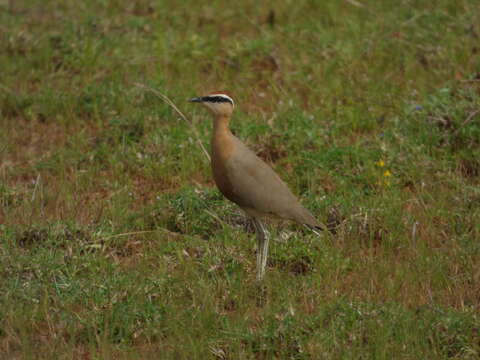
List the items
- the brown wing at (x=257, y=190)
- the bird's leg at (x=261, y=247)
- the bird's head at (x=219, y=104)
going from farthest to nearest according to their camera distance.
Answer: the bird's head at (x=219, y=104)
the brown wing at (x=257, y=190)
the bird's leg at (x=261, y=247)

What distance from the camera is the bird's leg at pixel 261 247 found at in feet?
19.5

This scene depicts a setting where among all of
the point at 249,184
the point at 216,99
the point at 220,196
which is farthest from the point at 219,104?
the point at 220,196

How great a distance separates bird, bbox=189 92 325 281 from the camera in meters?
6.05

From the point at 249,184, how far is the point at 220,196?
980 mm

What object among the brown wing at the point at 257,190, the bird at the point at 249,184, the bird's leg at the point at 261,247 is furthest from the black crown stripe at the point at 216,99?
the bird's leg at the point at 261,247

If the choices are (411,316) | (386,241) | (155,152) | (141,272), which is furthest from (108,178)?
(411,316)

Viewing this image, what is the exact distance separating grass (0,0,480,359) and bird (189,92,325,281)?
23 centimetres

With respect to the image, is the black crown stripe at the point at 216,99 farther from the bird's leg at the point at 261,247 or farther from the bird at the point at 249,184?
the bird's leg at the point at 261,247

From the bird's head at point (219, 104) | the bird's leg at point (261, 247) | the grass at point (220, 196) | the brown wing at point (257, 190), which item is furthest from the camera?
the bird's head at point (219, 104)

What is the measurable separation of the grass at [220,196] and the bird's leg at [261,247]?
0.24ft

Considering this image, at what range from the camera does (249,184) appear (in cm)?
604

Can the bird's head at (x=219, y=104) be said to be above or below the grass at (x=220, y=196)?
above

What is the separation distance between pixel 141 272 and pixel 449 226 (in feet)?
7.40

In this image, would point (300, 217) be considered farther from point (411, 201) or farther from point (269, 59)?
point (269, 59)
